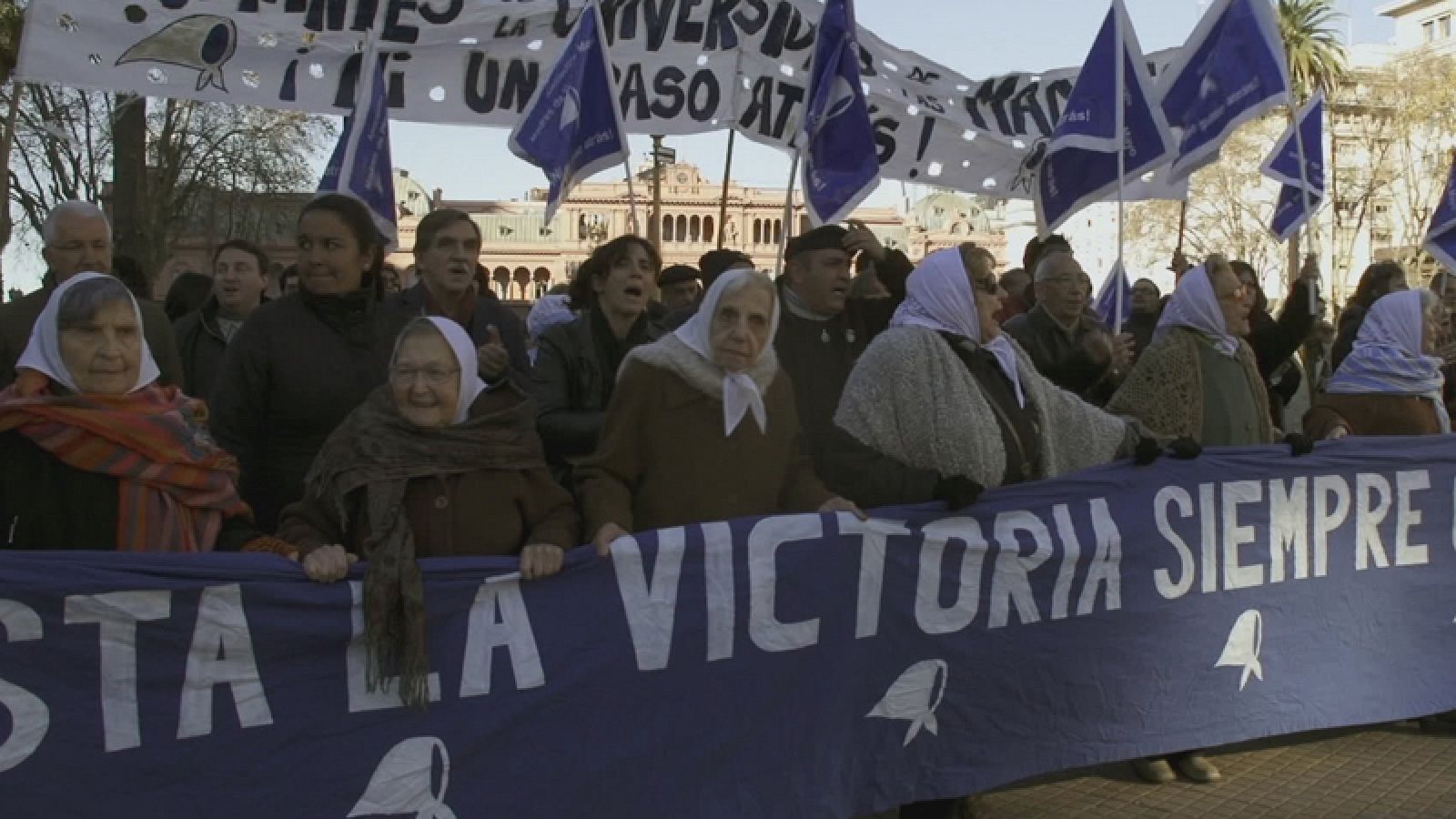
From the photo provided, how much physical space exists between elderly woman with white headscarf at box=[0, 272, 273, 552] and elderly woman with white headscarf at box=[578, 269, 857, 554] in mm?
1027

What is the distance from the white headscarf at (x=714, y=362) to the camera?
159 inches

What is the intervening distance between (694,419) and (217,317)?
2857 mm

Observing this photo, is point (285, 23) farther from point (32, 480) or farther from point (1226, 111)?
point (1226, 111)

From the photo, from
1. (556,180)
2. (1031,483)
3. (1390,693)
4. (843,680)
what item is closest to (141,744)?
(843,680)

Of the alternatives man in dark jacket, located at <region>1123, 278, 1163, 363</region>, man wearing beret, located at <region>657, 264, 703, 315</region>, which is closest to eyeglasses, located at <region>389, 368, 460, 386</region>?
man wearing beret, located at <region>657, 264, 703, 315</region>

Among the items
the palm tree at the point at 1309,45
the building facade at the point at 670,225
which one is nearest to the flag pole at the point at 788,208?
the palm tree at the point at 1309,45

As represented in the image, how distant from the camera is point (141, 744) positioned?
329 centimetres

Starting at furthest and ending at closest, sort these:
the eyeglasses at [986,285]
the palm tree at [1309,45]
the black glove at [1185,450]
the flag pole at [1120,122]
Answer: the palm tree at [1309,45], the flag pole at [1120,122], the black glove at [1185,450], the eyeglasses at [986,285]

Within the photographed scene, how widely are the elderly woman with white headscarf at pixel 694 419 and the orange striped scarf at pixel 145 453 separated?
3.32 feet

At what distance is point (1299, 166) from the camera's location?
8.76m

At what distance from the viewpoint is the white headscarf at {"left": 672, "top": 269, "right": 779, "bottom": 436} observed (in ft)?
13.3

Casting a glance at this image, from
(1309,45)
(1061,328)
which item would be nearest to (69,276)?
(1061,328)

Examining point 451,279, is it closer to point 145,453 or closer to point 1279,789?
point 145,453

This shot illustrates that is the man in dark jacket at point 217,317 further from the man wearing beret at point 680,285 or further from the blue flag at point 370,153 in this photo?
the man wearing beret at point 680,285
